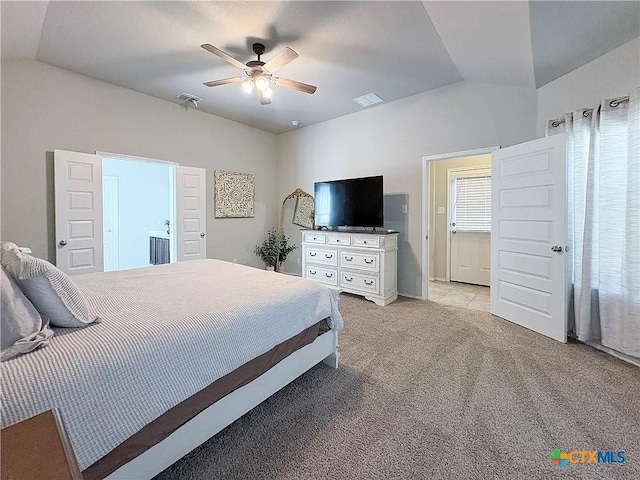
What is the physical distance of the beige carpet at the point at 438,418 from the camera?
1334mm

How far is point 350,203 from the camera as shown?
4.29 m

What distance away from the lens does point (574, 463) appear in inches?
53.7

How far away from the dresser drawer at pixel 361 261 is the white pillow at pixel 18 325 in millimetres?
Result: 3245

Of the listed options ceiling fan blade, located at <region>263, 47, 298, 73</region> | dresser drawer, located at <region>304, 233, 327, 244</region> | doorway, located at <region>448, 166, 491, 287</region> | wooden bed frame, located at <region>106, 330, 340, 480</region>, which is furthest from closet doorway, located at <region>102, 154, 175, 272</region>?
doorway, located at <region>448, 166, 491, 287</region>

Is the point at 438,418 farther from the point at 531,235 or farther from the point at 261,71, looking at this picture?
the point at 261,71

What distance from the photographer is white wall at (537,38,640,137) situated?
7.54 feet

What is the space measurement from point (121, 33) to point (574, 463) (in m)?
4.43

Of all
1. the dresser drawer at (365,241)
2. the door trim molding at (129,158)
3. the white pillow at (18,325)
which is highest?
the door trim molding at (129,158)

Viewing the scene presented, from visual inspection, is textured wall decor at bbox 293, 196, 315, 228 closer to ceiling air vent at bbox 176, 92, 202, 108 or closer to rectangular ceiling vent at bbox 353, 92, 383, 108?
rectangular ceiling vent at bbox 353, 92, 383, 108

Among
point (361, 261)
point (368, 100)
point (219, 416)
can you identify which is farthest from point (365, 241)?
point (219, 416)

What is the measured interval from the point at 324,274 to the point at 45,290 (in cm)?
349

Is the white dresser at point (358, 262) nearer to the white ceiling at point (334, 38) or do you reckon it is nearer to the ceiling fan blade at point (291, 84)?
the ceiling fan blade at point (291, 84)

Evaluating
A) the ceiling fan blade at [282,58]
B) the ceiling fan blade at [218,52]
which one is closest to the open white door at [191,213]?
the ceiling fan blade at [218,52]

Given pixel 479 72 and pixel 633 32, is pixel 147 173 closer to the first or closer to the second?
pixel 479 72
